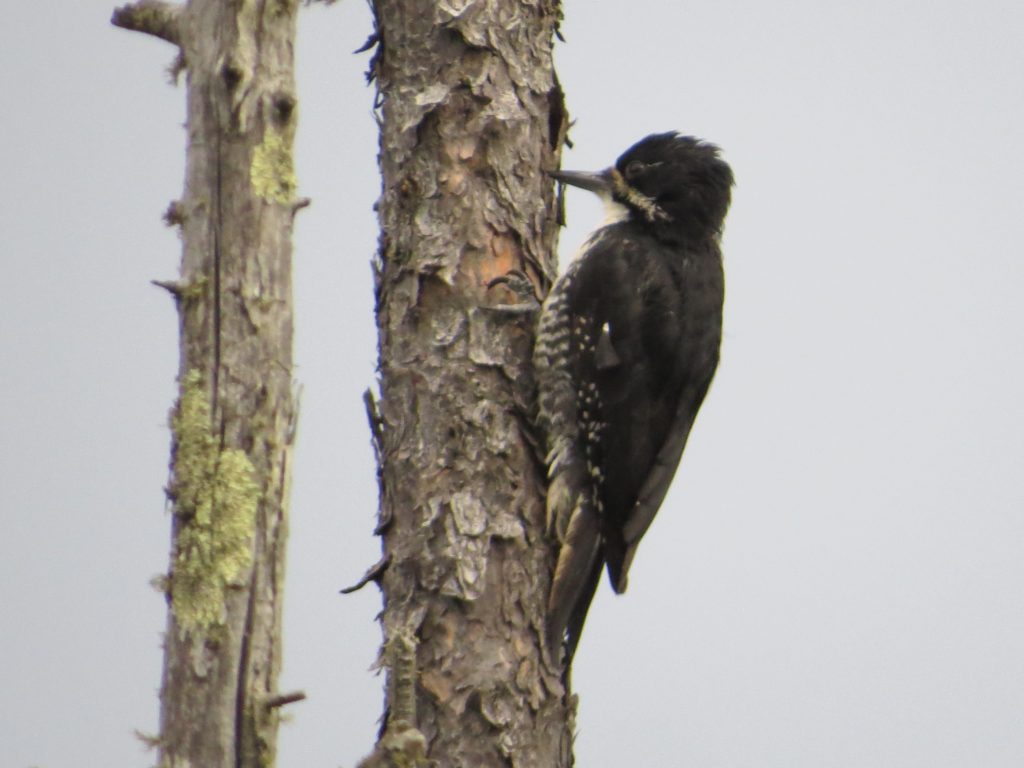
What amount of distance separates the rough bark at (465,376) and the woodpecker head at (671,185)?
48 centimetres

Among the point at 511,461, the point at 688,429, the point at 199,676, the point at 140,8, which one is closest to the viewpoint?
the point at 199,676

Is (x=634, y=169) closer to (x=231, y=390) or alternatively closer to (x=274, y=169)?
(x=274, y=169)

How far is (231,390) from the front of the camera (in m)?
3.10

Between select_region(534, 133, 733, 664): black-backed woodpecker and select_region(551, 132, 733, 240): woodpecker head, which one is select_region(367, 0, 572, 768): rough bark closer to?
select_region(534, 133, 733, 664): black-backed woodpecker

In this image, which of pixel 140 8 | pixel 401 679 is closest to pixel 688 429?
pixel 401 679

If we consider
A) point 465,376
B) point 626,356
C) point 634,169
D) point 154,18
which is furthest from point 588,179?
point 154,18

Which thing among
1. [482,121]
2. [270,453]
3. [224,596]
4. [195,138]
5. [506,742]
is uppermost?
[482,121]

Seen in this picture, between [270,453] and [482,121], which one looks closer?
[270,453]

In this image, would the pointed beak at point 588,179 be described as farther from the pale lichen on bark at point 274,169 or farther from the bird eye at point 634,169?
the pale lichen on bark at point 274,169

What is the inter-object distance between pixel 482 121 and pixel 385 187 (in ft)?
1.09

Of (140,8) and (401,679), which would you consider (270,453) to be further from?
(140,8)

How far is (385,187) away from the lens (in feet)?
11.9

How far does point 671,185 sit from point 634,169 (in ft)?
0.49

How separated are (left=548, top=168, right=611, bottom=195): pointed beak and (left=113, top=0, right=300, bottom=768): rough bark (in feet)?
3.04
